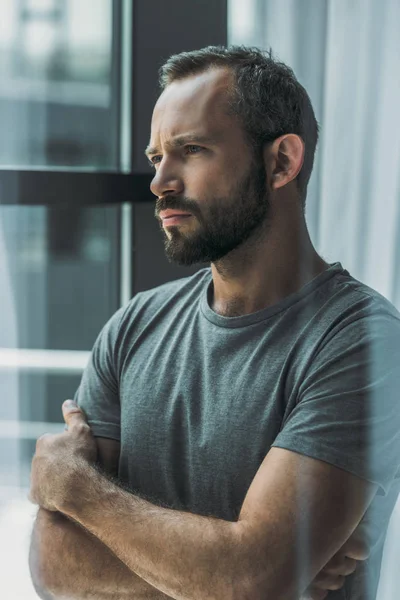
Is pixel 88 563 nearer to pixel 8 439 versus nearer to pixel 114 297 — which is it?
pixel 8 439

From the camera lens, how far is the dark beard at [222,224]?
3.01ft

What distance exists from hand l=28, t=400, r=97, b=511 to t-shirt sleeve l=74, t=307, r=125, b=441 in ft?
0.05

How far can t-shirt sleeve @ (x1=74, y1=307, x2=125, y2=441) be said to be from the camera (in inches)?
39.5

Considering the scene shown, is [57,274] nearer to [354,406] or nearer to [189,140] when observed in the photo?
[189,140]

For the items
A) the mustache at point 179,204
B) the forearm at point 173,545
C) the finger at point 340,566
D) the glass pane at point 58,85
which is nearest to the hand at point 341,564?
the finger at point 340,566

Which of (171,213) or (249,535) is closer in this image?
(249,535)

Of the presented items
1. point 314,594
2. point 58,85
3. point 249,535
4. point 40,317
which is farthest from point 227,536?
point 58,85

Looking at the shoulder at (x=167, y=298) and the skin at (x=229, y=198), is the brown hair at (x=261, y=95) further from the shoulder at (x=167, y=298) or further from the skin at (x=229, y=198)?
the shoulder at (x=167, y=298)

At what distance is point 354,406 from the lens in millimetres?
783

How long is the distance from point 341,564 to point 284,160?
20.0 inches

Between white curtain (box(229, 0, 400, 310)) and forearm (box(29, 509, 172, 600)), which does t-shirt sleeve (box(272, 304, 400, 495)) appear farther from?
forearm (box(29, 509, 172, 600))

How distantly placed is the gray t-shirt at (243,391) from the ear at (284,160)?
137 millimetres

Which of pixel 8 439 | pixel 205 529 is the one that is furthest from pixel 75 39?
pixel 205 529

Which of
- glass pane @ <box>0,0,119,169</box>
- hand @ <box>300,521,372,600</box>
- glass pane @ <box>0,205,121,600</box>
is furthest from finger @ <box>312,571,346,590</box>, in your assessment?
glass pane @ <box>0,0,119,169</box>
